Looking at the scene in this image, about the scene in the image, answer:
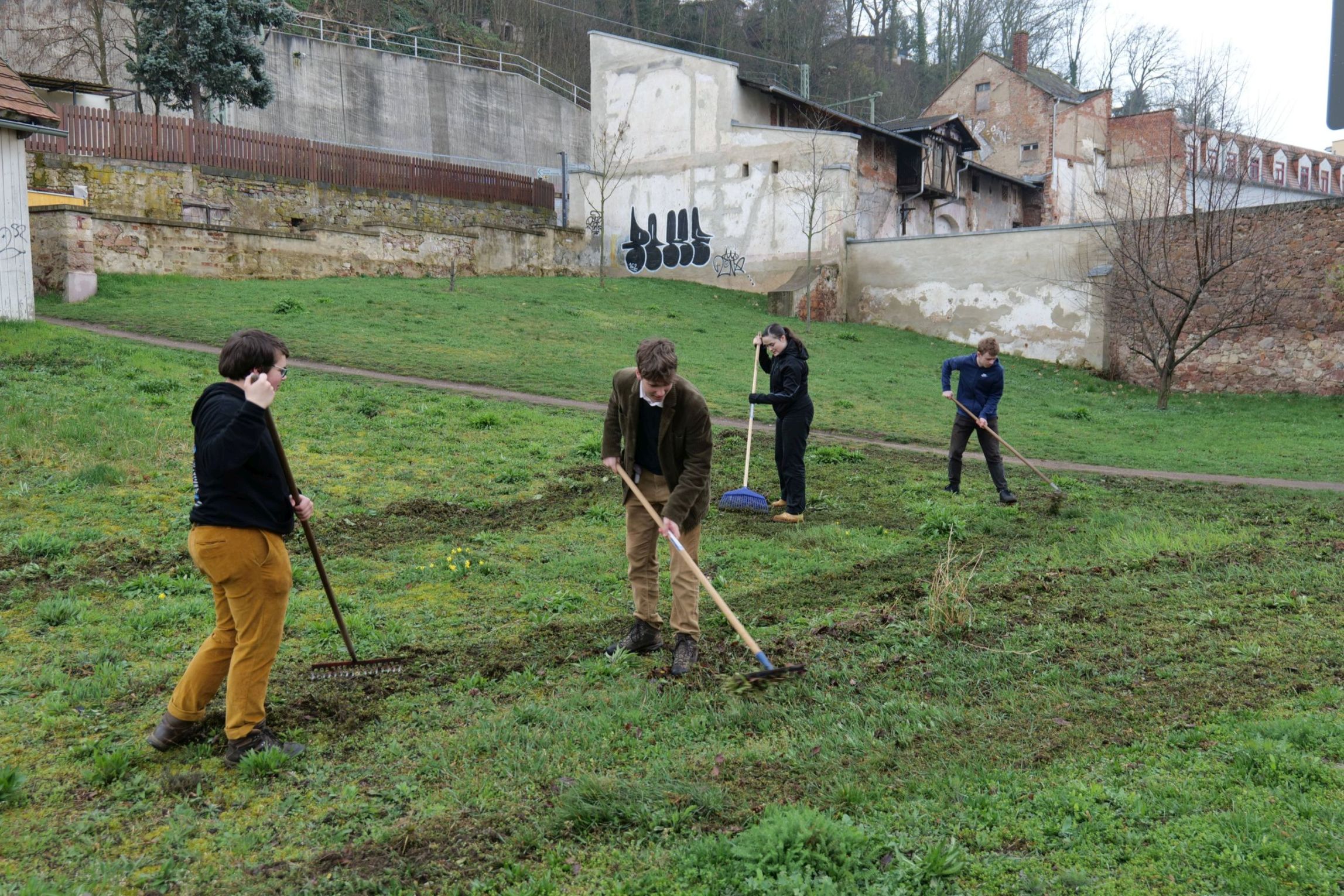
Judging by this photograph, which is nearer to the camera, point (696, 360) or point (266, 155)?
point (696, 360)

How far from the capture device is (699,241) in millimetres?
33250

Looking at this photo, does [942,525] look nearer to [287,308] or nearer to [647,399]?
[647,399]

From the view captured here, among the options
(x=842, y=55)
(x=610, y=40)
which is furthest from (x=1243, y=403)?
(x=842, y=55)

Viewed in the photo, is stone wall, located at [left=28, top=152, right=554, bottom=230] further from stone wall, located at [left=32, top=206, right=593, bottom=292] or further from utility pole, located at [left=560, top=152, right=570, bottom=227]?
utility pole, located at [left=560, top=152, right=570, bottom=227]

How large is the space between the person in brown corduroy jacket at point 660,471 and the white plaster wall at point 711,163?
1012 inches

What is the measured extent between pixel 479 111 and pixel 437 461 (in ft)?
108

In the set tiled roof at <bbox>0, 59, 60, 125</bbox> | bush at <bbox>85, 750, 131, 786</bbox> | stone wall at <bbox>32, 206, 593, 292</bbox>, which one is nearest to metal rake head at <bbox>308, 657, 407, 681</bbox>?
bush at <bbox>85, 750, 131, 786</bbox>

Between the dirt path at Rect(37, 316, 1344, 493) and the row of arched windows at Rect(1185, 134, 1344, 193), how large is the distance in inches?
469

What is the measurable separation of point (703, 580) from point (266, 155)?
2589 cm

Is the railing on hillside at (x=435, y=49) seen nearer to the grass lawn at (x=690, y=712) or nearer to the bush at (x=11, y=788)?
the grass lawn at (x=690, y=712)

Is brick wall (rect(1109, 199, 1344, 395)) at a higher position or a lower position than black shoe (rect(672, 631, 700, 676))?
higher

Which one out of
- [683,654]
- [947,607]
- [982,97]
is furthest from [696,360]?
[982,97]

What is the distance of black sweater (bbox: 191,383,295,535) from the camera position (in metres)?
4.39

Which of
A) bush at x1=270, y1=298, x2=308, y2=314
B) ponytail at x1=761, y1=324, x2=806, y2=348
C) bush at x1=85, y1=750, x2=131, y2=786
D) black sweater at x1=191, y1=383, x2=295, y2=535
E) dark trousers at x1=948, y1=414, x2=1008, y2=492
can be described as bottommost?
bush at x1=85, y1=750, x2=131, y2=786
